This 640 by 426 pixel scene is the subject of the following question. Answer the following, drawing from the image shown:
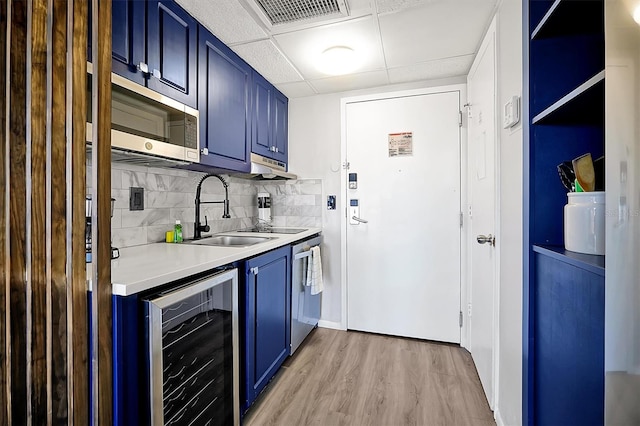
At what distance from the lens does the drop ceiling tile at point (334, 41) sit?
1742mm

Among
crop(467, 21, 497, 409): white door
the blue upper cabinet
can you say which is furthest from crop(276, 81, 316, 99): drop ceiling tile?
crop(467, 21, 497, 409): white door

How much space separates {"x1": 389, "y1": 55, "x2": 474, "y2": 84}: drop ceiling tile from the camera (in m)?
2.15

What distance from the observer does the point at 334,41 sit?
1.89 m

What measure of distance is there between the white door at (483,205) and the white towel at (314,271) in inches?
45.2

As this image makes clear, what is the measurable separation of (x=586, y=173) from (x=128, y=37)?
1741 millimetres

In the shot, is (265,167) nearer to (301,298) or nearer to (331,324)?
(301,298)

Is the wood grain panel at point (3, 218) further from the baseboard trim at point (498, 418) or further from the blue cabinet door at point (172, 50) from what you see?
the baseboard trim at point (498, 418)

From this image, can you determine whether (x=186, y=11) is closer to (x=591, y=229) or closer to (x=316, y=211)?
(x=316, y=211)

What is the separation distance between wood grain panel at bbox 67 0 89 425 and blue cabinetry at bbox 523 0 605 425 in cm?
142

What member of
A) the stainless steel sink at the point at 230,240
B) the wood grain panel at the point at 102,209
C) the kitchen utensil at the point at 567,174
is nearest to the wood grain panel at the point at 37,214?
the wood grain panel at the point at 102,209

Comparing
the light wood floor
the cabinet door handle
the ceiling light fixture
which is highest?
the ceiling light fixture

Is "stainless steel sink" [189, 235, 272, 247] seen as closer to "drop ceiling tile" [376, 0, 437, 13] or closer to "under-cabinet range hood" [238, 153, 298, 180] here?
"under-cabinet range hood" [238, 153, 298, 180]

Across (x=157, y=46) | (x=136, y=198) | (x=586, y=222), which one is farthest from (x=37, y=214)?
(x=586, y=222)

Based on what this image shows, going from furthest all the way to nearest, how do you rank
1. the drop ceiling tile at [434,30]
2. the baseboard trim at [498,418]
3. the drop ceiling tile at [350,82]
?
1. the drop ceiling tile at [350,82]
2. the drop ceiling tile at [434,30]
3. the baseboard trim at [498,418]
